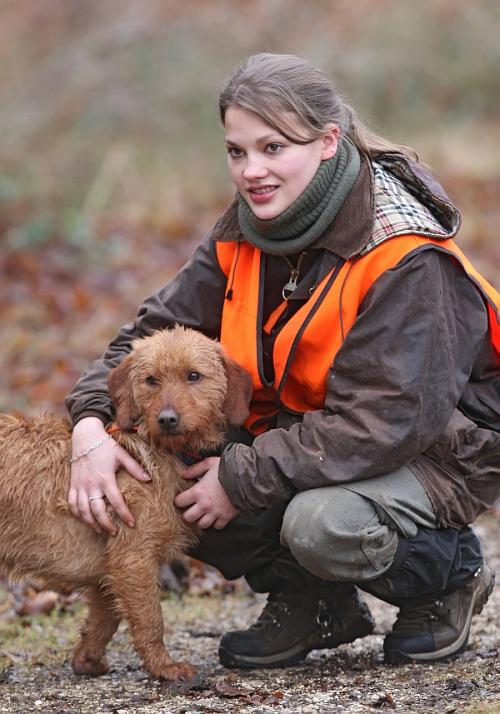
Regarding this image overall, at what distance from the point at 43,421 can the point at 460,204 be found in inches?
394

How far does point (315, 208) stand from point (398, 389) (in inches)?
31.7

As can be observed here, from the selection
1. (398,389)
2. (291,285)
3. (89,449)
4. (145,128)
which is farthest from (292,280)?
(145,128)

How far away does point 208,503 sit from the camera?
4312 millimetres

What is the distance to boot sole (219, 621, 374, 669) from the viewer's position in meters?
4.67

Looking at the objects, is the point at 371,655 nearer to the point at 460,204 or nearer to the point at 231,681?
the point at 231,681

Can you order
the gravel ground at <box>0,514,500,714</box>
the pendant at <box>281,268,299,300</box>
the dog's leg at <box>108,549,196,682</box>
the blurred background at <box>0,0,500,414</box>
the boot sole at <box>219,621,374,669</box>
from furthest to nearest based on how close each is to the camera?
1. the blurred background at <box>0,0,500,414</box>
2. the boot sole at <box>219,621,374,669</box>
3. the pendant at <box>281,268,299,300</box>
4. the dog's leg at <box>108,549,196,682</box>
5. the gravel ground at <box>0,514,500,714</box>

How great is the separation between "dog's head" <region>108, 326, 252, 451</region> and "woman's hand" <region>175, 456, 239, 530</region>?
Result: 0.19m

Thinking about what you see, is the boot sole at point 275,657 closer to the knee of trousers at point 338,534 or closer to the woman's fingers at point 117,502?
the knee of trousers at point 338,534

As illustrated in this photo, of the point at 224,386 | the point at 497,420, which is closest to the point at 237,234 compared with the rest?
the point at 224,386

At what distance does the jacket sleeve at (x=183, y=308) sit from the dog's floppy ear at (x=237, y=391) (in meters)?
0.42

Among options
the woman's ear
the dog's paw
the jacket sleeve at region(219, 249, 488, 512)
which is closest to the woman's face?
the woman's ear

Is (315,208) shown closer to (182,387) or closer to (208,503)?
(182,387)

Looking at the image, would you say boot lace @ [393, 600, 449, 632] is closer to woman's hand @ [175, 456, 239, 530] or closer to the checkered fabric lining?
woman's hand @ [175, 456, 239, 530]

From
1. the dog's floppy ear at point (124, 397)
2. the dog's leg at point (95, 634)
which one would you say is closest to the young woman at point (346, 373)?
the dog's floppy ear at point (124, 397)
